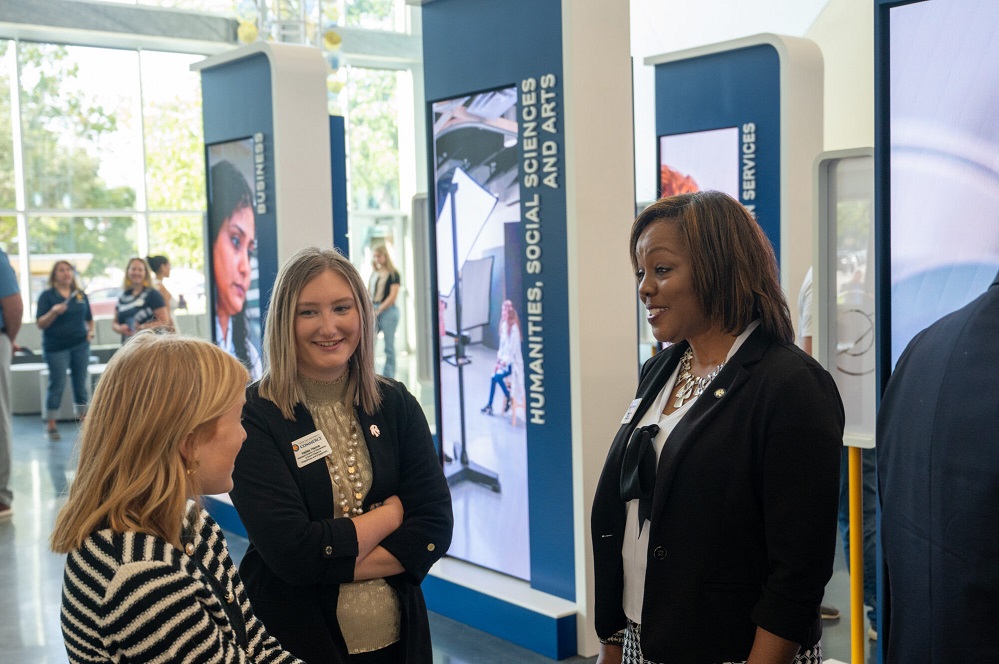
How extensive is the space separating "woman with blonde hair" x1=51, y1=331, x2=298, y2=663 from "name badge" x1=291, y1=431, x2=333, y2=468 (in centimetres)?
65

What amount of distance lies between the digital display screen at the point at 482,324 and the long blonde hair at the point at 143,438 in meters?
2.81

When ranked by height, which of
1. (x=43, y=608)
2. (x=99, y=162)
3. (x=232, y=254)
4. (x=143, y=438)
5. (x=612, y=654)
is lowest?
(x=43, y=608)

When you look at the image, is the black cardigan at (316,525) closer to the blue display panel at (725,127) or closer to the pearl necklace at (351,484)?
the pearl necklace at (351,484)

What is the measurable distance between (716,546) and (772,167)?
460cm

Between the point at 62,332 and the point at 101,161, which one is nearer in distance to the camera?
the point at 62,332

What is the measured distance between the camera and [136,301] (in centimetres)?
938

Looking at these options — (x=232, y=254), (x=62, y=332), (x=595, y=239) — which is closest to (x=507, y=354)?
(x=595, y=239)

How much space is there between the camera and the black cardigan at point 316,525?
2.12 m

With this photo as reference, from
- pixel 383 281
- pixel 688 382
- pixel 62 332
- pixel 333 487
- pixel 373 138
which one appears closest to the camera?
pixel 688 382

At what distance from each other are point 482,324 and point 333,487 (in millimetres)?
2290

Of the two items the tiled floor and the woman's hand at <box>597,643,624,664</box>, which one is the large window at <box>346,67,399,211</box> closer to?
the tiled floor

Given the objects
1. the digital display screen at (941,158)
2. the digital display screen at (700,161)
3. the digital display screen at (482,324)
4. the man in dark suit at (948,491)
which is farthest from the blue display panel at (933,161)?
the digital display screen at (700,161)

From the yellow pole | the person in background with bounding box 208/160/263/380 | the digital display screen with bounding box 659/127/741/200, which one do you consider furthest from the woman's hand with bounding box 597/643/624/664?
the digital display screen with bounding box 659/127/741/200

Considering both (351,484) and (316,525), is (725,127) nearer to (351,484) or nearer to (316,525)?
(351,484)
